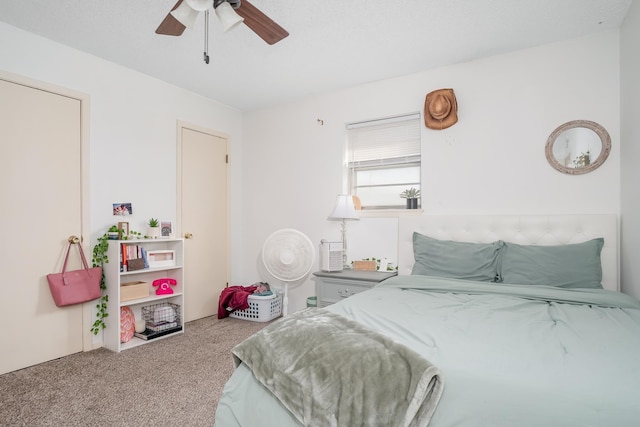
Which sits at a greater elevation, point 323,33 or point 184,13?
point 323,33

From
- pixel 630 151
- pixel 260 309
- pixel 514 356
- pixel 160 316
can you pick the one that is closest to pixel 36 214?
pixel 160 316

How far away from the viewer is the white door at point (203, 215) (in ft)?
12.1

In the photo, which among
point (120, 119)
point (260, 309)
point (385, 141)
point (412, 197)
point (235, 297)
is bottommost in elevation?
point (260, 309)

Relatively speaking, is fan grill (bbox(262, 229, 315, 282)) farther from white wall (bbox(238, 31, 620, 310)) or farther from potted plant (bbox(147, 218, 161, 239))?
potted plant (bbox(147, 218, 161, 239))

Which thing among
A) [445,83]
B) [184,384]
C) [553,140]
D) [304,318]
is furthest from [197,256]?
[553,140]

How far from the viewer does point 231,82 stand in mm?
3520

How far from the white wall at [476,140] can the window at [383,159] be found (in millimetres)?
128

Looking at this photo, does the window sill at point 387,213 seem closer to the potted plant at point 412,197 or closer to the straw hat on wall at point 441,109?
the potted plant at point 412,197

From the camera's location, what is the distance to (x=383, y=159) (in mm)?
3572

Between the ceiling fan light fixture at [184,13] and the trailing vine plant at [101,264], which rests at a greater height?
the ceiling fan light fixture at [184,13]

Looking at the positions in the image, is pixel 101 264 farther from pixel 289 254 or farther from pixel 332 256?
pixel 332 256

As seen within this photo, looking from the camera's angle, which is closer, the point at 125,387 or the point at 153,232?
the point at 125,387

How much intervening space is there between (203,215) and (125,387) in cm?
200

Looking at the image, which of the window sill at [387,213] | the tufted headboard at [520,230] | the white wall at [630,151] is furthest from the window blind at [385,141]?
the white wall at [630,151]
